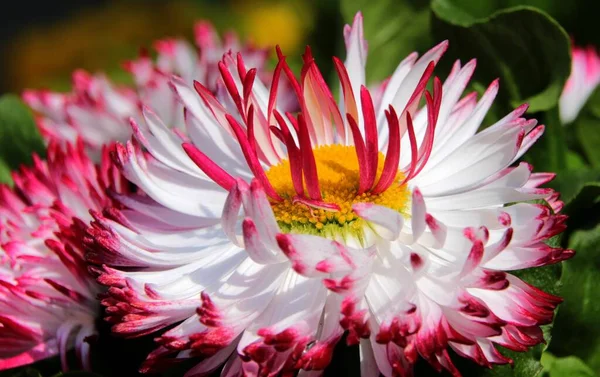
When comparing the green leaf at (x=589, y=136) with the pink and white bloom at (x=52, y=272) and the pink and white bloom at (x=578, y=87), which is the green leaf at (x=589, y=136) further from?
the pink and white bloom at (x=52, y=272)

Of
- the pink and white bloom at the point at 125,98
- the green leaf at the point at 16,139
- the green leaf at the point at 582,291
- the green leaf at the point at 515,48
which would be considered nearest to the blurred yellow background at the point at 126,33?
the pink and white bloom at the point at 125,98

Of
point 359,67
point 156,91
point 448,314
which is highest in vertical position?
point 156,91

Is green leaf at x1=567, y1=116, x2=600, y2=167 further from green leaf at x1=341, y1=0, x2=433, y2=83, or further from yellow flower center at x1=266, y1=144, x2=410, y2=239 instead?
yellow flower center at x1=266, y1=144, x2=410, y2=239

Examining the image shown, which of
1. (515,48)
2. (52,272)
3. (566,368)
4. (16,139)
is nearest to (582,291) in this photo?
(566,368)

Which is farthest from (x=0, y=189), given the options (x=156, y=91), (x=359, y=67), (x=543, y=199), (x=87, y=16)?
(x=87, y=16)

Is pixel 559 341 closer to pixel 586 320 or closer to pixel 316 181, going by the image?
pixel 586 320

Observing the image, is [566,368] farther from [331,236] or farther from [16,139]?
[16,139]

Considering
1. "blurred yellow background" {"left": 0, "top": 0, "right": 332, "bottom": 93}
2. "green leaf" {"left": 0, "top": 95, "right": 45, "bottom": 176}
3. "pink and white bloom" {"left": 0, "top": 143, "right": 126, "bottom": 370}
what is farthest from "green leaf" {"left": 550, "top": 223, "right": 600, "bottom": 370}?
"blurred yellow background" {"left": 0, "top": 0, "right": 332, "bottom": 93}
